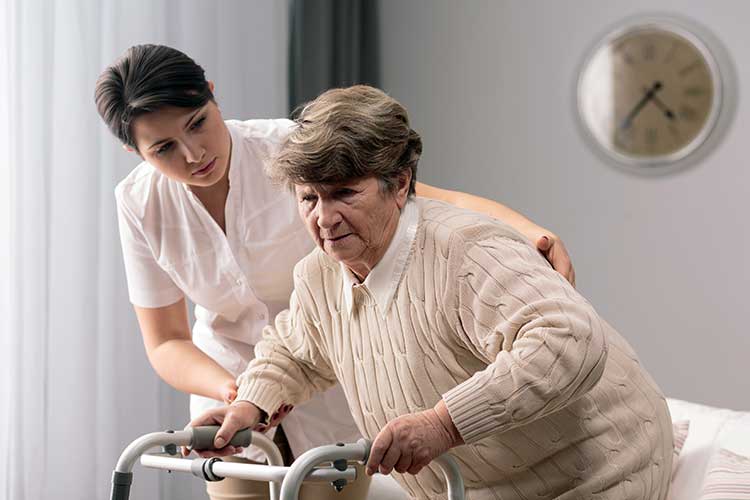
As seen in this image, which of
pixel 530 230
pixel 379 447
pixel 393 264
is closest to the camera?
pixel 379 447

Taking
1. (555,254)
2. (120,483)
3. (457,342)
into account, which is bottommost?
(120,483)

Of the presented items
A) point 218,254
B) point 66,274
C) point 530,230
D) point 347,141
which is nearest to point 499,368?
point 347,141

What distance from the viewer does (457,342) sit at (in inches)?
58.7

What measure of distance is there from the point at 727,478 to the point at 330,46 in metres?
2.94

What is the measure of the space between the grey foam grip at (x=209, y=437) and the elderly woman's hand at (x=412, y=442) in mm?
430

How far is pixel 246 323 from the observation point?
2234 millimetres

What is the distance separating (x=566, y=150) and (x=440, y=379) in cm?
269

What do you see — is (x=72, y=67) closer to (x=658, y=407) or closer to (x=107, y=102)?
(x=107, y=102)

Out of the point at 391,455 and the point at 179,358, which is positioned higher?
the point at 391,455

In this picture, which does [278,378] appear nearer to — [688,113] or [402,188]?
[402,188]

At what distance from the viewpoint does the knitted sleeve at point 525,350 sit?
1.30m

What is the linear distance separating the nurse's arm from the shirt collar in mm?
510

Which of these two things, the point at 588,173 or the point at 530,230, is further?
the point at 588,173

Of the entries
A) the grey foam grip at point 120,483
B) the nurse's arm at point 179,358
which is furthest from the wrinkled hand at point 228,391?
the grey foam grip at point 120,483
